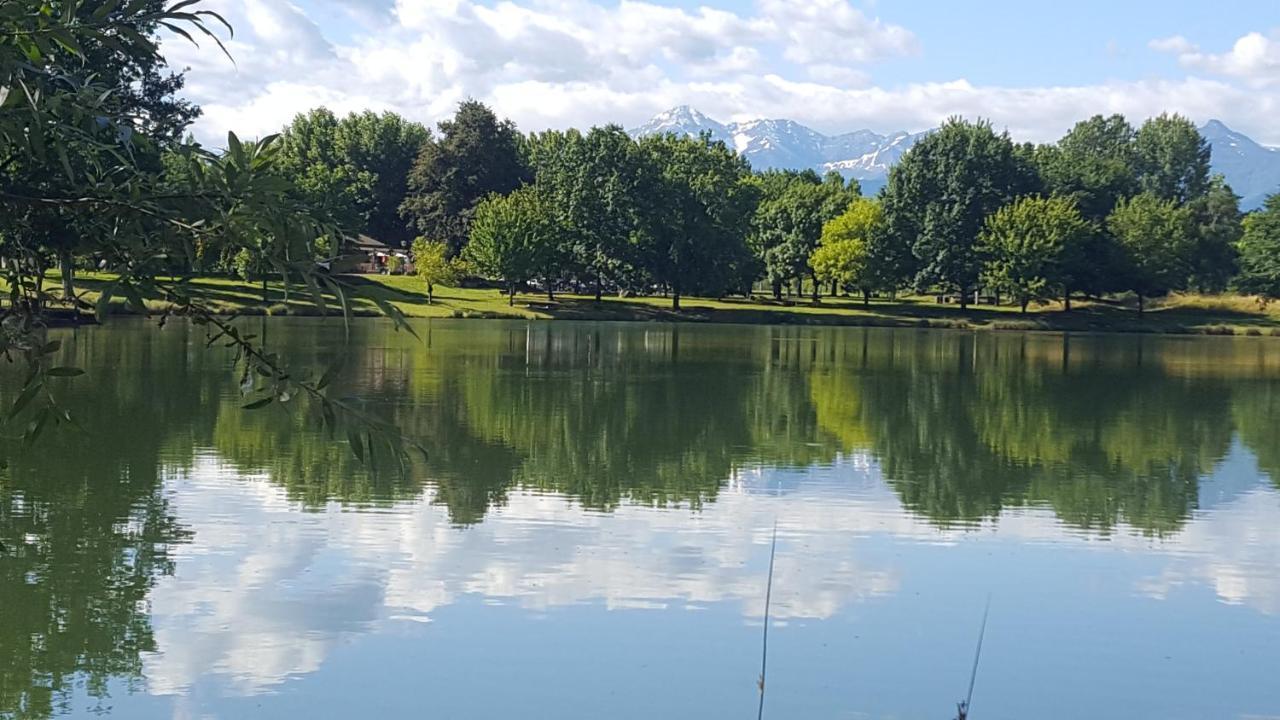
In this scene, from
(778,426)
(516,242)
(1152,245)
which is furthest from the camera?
(1152,245)

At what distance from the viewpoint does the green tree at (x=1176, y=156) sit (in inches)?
6644

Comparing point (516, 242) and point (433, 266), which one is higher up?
point (516, 242)

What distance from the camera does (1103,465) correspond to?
23516 millimetres

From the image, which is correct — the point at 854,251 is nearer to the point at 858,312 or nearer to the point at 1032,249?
the point at 858,312

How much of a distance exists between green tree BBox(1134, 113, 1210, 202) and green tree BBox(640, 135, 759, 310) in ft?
251

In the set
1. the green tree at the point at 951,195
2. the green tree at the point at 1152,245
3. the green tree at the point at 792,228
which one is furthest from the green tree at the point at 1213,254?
the green tree at the point at 792,228

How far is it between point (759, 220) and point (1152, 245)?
3078 centimetres

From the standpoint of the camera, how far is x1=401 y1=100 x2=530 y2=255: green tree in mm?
110812

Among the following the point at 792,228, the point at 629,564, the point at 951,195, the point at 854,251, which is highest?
the point at 951,195

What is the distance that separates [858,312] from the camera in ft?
328

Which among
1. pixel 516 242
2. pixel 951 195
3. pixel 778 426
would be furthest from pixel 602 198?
pixel 778 426

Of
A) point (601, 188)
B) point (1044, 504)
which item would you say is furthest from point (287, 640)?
point (601, 188)

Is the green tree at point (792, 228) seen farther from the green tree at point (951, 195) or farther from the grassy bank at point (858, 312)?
the green tree at point (951, 195)

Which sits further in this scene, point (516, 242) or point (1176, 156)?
point (1176, 156)
